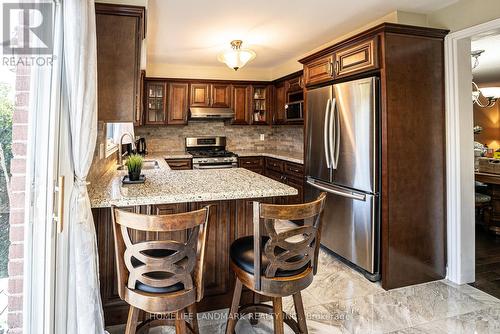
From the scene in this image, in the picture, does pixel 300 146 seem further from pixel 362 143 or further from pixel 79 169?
pixel 79 169

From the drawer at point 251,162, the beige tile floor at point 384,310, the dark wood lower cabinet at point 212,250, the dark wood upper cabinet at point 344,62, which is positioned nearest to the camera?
the dark wood lower cabinet at point 212,250

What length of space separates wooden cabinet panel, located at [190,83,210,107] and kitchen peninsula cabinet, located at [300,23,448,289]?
9.61 ft

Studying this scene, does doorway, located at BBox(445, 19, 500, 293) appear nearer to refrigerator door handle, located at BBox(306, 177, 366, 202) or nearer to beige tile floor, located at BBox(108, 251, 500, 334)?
beige tile floor, located at BBox(108, 251, 500, 334)

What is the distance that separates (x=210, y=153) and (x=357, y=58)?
304 centimetres

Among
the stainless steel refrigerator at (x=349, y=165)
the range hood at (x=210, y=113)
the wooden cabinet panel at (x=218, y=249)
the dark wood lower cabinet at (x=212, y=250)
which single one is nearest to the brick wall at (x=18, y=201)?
the dark wood lower cabinet at (x=212, y=250)

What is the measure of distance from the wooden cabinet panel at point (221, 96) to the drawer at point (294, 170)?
1653mm

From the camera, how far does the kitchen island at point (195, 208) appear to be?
180cm

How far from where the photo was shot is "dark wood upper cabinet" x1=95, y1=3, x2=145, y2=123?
1913 millimetres

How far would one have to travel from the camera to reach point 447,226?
107 inches

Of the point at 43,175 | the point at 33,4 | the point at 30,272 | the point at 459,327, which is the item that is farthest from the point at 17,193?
the point at 459,327

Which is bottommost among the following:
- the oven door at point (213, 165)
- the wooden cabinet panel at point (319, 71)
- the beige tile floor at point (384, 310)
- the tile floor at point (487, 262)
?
the beige tile floor at point (384, 310)

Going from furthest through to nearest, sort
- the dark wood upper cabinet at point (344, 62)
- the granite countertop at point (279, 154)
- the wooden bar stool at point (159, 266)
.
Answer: the granite countertop at point (279, 154)
the dark wood upper cabinet at point (344, 62)
the wooden bar stool at point (159, 266)

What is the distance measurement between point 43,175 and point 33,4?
707 millimetres

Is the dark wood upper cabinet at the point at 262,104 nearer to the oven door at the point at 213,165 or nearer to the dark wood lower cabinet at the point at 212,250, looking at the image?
the oven door at the point at 213,165
